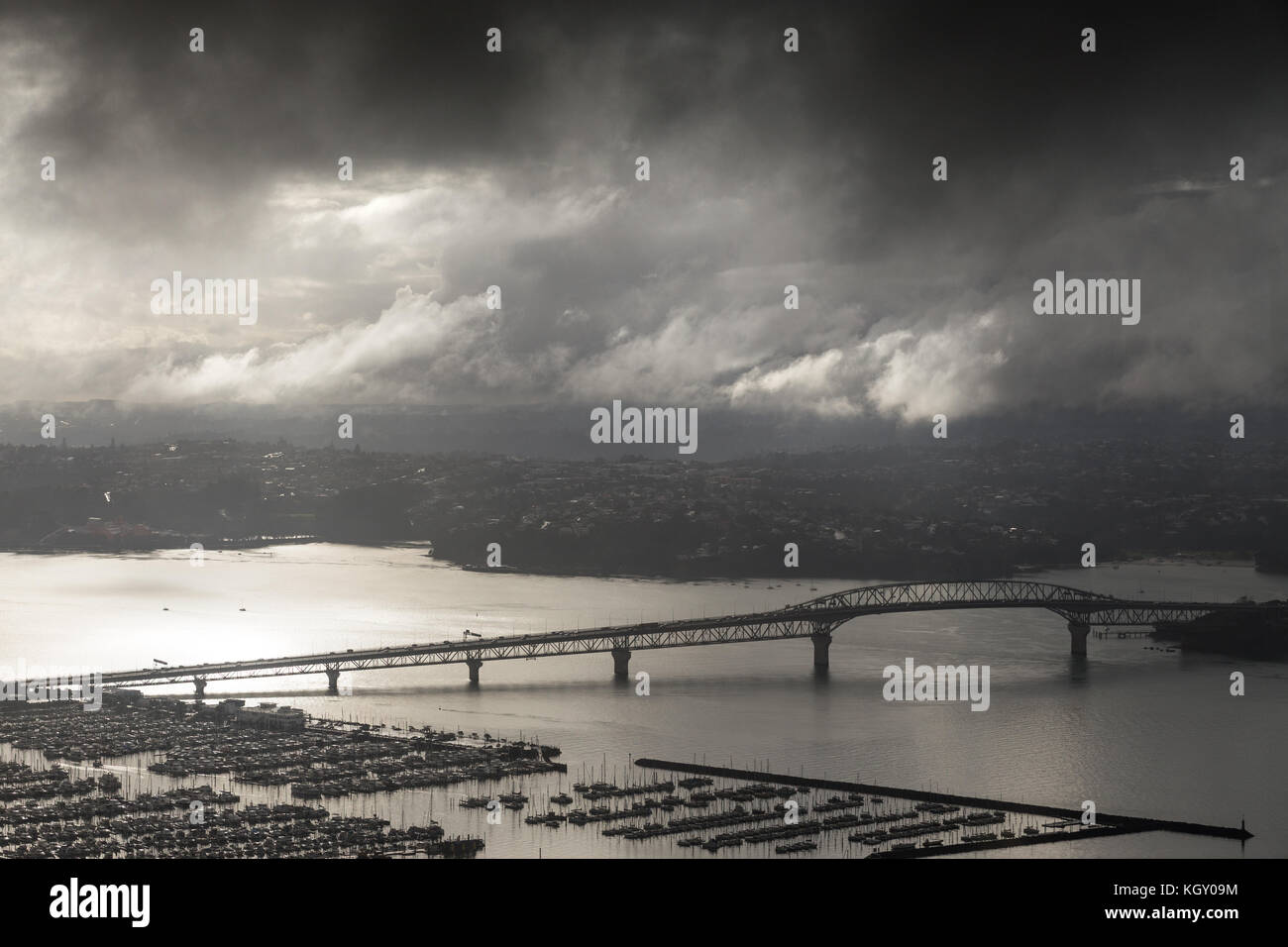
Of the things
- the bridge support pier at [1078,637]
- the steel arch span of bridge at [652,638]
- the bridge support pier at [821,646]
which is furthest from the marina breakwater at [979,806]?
the bridge support pier at [1078,637]

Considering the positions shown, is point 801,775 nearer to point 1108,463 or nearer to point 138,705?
point 138,705

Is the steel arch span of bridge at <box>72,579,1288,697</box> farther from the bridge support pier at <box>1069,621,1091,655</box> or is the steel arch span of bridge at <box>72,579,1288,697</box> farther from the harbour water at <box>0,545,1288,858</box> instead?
the harbour water at <box>0,545,1288,858</box>

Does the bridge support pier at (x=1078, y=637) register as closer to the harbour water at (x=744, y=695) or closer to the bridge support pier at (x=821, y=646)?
the harbour water at (x=744, y=695)

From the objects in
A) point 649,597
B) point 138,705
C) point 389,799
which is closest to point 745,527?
point 649,597

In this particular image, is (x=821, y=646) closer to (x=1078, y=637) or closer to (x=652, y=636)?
(x=652, y=636)

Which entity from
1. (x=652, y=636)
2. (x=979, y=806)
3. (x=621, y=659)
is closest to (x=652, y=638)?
(x=652, y=636)
